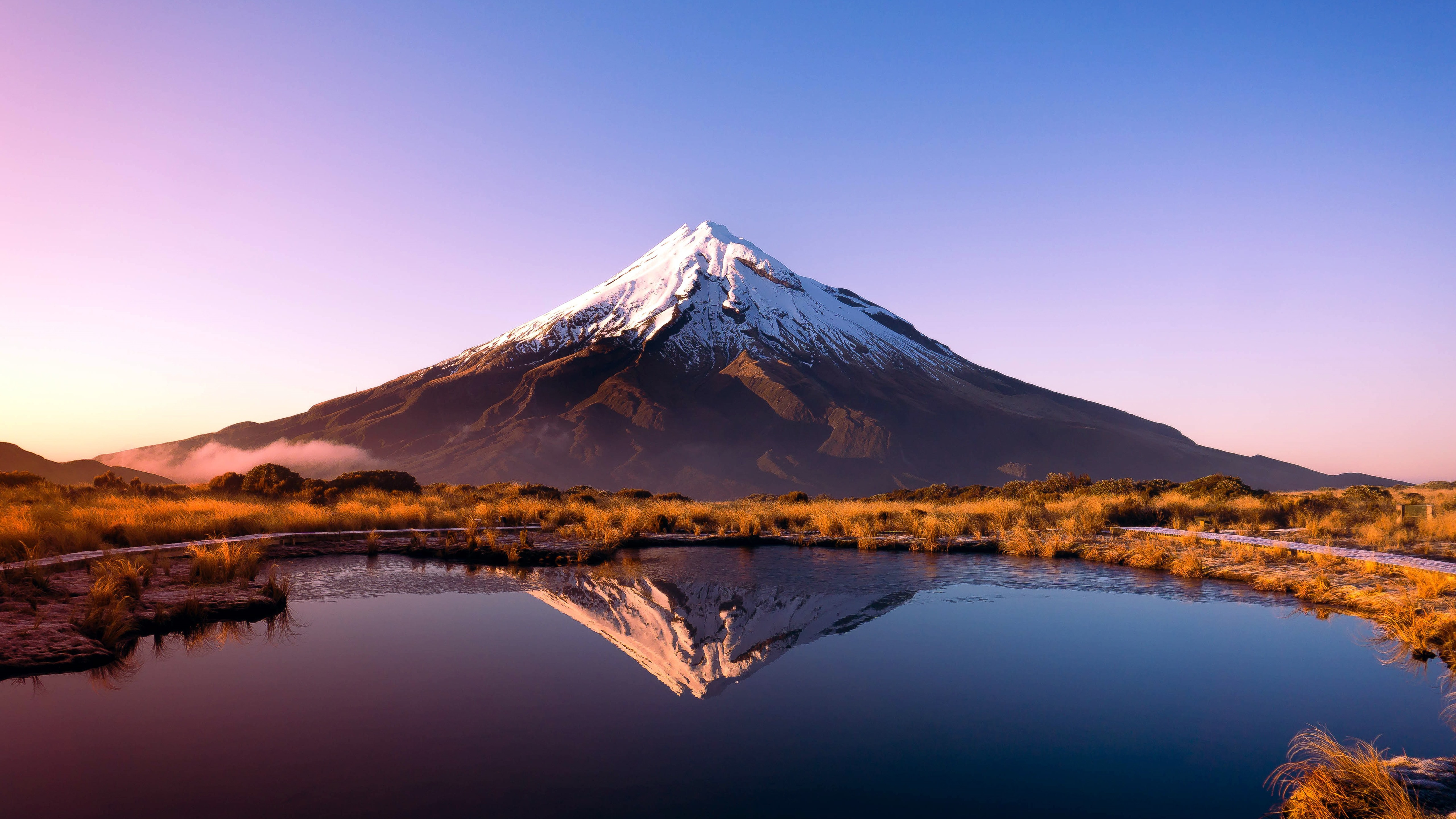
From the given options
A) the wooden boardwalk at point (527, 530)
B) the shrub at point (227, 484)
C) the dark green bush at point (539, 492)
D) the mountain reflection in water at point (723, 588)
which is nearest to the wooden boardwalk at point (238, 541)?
the wooden boardwalk at point (527, 530)

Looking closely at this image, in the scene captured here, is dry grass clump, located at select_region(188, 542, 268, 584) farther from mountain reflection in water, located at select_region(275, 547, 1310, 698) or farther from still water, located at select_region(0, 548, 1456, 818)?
still water, located at select_region(0, 548, 1456, 818)

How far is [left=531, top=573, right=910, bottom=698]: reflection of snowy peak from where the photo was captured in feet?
23.1

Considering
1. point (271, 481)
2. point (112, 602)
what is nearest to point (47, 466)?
point (271, 481)

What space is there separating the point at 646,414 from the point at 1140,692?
10308 centimetres

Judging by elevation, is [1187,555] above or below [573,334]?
below

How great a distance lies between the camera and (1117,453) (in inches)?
4129

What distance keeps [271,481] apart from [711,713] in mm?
27590

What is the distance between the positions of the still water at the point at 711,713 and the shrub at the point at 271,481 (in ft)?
63.7

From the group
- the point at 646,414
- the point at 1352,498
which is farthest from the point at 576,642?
the point at 646,414

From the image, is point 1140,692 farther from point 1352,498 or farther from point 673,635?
point 1352,498

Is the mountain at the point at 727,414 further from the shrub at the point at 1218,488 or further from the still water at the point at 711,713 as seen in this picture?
the still water at the point at 711,713

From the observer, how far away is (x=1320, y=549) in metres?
12.7

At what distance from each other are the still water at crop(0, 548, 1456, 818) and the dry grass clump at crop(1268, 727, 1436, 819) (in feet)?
0.81

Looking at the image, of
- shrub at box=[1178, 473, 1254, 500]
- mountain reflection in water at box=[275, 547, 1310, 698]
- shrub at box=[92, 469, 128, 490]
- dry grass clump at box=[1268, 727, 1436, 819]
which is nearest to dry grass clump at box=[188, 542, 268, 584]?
mountain reflection in water at box=[275, 547, 1310, 698]
